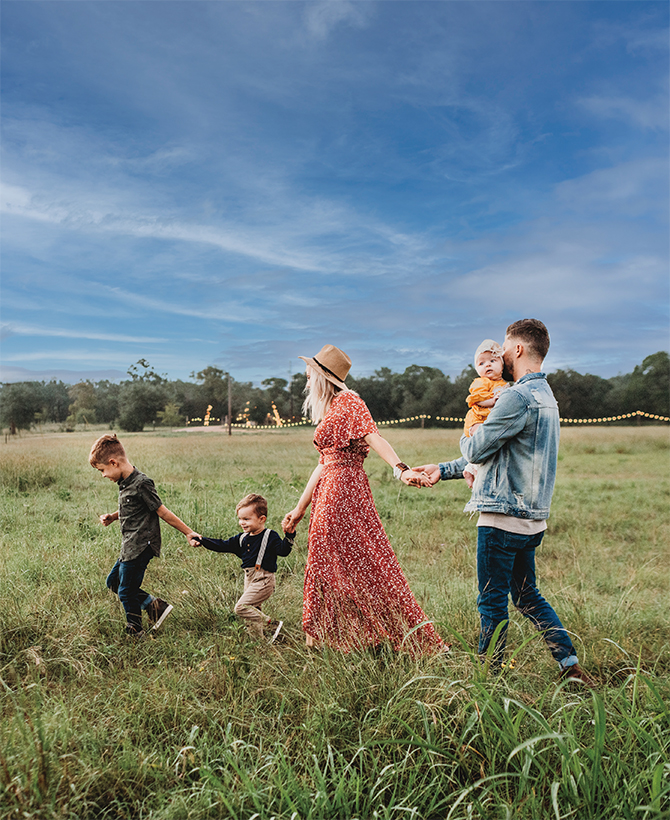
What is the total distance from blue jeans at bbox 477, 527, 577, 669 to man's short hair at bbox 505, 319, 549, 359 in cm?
113

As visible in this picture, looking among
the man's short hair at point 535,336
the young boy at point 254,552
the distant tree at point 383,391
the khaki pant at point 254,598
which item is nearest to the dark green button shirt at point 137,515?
the young boy at point 254,552

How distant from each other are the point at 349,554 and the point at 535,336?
1969 mm

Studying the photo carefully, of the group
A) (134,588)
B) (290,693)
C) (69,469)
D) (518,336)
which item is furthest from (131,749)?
(69,469)

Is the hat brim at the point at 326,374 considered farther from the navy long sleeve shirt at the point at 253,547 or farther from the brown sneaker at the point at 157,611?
the brown sneaker at the point at 157,611

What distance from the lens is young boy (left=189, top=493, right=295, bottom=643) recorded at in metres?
4.08

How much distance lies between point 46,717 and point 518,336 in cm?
335

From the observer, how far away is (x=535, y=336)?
3414 mm

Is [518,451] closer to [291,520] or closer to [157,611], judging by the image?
[291,520]

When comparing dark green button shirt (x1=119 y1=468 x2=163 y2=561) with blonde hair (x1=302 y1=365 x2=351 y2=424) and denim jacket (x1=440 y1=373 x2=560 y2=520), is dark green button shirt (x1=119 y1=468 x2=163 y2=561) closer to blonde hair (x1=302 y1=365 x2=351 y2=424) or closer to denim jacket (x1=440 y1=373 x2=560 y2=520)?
blonde hair (x1=302 y1=365 x2=351 y2=424)

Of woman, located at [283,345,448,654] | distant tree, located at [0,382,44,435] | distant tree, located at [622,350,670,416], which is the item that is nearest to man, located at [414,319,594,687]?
A: woman, located at [283,345,448,654]

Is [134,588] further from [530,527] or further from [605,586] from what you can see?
[605,586]

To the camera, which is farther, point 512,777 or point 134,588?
point 134,588

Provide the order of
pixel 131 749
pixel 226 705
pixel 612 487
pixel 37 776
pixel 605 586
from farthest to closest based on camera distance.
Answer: pixel 612 487 → pixel 605 586 → pixel 226 705 → pixel 131 749 → pixel 37 776

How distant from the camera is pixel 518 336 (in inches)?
135
